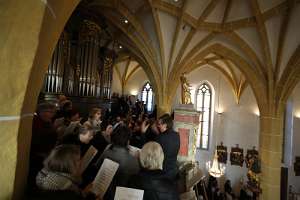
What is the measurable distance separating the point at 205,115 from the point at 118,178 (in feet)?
41.9

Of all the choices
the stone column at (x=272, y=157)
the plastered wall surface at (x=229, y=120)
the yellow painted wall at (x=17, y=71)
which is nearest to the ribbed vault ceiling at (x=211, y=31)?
the stone column at (x=272, y=157)

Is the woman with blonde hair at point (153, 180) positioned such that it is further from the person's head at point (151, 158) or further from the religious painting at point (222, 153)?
the religious painting at point (222, 153)

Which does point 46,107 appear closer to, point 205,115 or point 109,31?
point 109,31

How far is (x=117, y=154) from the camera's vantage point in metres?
2.29

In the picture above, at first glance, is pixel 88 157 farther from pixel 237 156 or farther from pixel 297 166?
pixel 237 156

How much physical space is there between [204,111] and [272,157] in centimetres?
611

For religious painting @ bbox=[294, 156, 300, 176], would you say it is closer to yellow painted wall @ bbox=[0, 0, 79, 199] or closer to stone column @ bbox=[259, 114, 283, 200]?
stone column @ bbox=[259, 114, 283, 200]

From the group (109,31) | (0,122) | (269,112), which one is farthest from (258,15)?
(0,122)

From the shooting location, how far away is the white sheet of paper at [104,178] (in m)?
1.85

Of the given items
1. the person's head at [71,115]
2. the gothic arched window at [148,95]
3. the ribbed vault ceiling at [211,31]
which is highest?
the ribbed vault ceiling at [211,31]

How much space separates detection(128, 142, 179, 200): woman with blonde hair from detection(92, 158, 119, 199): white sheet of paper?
19 centimetres

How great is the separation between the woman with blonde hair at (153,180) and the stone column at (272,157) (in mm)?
8197


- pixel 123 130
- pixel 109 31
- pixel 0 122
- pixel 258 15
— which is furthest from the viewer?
pixel 109 31

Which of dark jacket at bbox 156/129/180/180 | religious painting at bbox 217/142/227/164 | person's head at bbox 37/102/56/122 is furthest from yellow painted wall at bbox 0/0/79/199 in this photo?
religious painting at bbox 217/142/227/164
